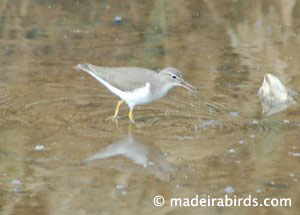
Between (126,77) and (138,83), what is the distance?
0.57 ft

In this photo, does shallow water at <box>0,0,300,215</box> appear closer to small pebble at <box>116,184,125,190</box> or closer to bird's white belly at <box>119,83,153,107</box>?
small pebble at <box>116,184,125,190</box>

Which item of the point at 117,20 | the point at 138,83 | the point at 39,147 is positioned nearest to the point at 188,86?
the point at 138,83

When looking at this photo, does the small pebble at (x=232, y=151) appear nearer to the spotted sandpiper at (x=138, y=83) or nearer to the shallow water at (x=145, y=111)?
the shallow water at (x=145, y=111)

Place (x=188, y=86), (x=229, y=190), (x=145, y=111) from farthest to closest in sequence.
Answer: (x=145, y=111) → (x=188, y=86) → (x=229, y=190)

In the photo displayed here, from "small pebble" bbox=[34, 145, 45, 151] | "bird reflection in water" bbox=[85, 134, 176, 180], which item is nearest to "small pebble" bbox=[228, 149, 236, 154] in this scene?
"bird reflection in water" bbox=[85, 134, 176, 180]

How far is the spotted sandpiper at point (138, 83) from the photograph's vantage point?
998cm

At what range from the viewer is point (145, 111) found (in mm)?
10422

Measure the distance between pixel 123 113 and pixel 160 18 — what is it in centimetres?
353

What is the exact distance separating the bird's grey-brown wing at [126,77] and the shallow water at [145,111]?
0.35m

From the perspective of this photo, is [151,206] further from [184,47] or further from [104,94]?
[184,47]

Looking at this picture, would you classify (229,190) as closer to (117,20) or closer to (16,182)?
(16,182)

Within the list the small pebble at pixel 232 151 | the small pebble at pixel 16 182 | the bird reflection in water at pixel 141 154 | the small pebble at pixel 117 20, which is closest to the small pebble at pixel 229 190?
the bird reflection in water at pixel 141 154

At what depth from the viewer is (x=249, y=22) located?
1373 cm

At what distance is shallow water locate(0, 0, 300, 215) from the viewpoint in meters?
8.15
